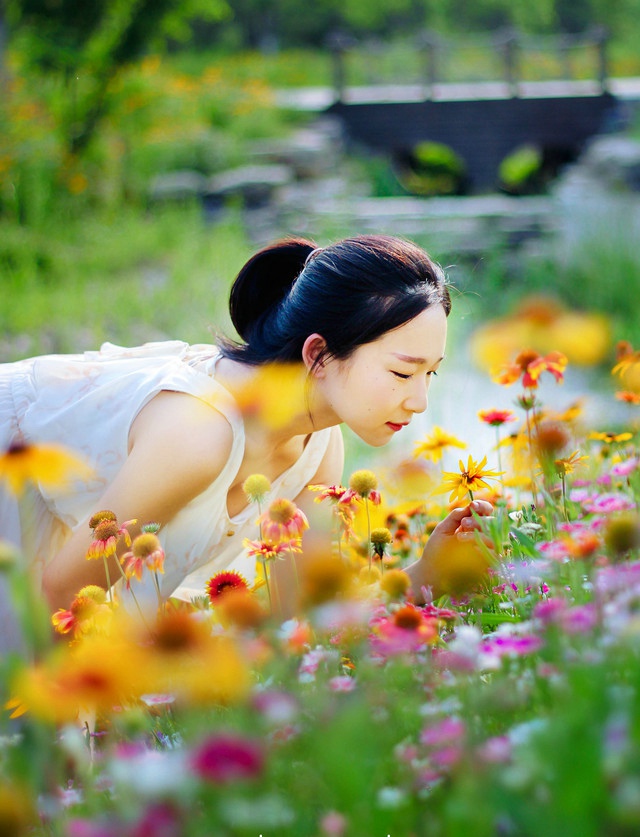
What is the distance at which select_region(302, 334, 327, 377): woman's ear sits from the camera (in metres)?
1.64

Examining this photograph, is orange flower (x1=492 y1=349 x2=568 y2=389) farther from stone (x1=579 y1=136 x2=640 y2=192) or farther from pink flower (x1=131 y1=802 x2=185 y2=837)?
stone (x1=579 y1=136 x2=640 y2=192)

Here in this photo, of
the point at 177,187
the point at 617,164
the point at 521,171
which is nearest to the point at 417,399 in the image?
the point at 617,164

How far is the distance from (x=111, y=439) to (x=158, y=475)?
25 centimetres

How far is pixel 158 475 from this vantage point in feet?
5.26

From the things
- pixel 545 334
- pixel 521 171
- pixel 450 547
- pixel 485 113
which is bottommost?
pixel 521 171

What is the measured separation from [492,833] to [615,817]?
0.12 metres

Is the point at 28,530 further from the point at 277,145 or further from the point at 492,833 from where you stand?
the point at 277,145

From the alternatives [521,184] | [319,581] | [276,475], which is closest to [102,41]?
[276,475]

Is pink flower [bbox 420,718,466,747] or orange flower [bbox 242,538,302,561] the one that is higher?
pink flower [bbox 420,718,466,747]

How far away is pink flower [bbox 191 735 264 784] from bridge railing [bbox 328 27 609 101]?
13.9 metres

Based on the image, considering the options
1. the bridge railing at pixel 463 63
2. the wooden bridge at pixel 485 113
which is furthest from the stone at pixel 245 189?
the bridge railing at pixel 463 63

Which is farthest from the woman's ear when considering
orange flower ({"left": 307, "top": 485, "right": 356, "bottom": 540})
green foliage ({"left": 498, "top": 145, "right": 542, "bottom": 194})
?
green foliage ({"left": 498, "top": 145, "right": 542, "bottom": 194})

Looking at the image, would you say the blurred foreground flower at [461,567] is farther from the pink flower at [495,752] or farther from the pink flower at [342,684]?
the pink flower at [495,752]

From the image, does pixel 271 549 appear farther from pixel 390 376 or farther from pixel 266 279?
pixel 266 279
